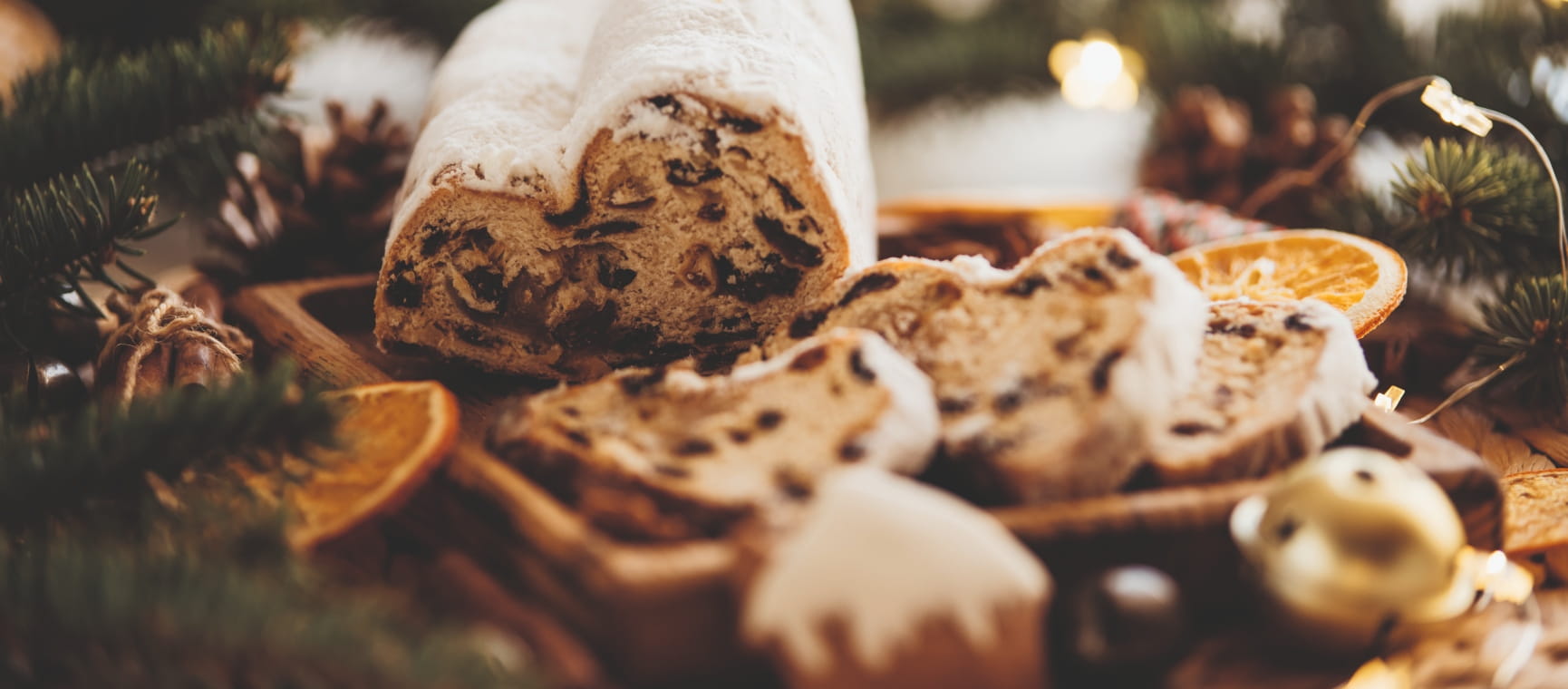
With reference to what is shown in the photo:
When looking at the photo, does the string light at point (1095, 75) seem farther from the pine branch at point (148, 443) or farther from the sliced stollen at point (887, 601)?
the pine branch at point (148, 443)

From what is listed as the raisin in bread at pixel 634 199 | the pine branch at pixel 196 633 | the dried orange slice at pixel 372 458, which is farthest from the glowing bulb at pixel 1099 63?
the pine branch at pixel 196 633

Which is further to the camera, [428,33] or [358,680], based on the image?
[428,33]

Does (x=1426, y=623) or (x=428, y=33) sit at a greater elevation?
(x=428, y=33)

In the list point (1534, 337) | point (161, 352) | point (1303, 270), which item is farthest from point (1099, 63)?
point (161, 352)

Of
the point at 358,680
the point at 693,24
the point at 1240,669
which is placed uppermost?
the point at 693,24

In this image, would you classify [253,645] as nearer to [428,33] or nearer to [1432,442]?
[1432,442]

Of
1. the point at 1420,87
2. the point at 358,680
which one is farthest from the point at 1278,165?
the point at 358,680

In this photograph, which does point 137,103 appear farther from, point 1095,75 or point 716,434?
point 1095,75
